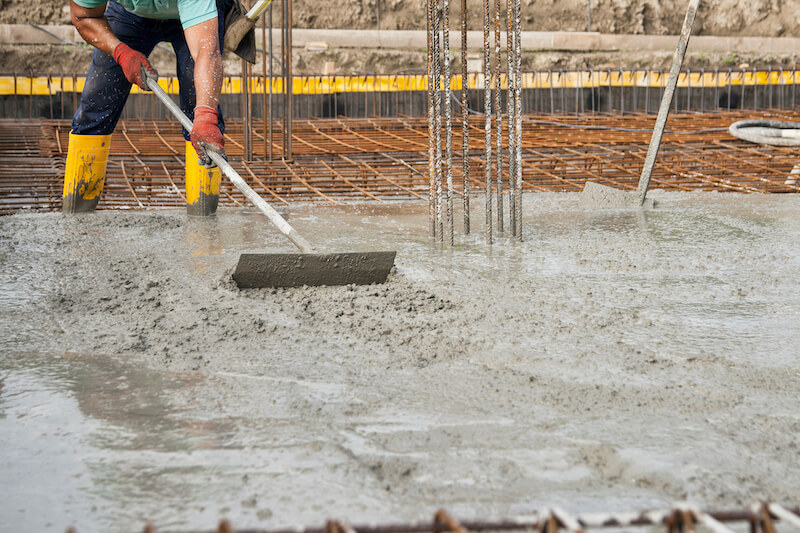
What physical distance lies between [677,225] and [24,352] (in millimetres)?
3082

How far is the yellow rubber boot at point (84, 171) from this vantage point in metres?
4.52

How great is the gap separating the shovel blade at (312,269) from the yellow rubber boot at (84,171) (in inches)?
81.7

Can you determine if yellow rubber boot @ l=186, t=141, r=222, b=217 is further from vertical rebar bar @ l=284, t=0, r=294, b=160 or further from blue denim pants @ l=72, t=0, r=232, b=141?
vertical rebar bar @ l=284, t=0, r=294, b=160

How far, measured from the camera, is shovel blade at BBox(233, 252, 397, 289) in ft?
9.36

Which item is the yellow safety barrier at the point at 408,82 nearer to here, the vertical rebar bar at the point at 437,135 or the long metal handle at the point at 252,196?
the long metal handle at the point at 252,196

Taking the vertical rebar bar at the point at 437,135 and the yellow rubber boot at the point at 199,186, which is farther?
the yellow rubber boot at the point at 199,186

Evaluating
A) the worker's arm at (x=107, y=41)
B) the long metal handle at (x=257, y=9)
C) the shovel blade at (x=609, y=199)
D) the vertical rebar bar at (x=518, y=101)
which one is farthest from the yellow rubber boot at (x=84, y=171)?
the shovel blade at (x=609, y=199)

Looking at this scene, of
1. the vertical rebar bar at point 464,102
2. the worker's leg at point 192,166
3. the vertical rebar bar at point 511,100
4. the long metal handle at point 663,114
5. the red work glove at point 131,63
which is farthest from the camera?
the long metal handle at point 663,114

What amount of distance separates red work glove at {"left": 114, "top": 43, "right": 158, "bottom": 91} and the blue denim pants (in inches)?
9.5

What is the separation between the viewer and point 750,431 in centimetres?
165

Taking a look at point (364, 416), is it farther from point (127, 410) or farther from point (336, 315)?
point (336, 315)

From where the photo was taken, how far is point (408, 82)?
11859 millimetres

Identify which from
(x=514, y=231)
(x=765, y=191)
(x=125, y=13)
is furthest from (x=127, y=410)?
(x=765, y=191)

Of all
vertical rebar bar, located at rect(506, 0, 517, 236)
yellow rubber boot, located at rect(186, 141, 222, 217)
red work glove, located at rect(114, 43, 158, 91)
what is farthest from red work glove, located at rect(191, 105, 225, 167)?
vertical rebar bar, located at rect(506, 0, 517, 236)
